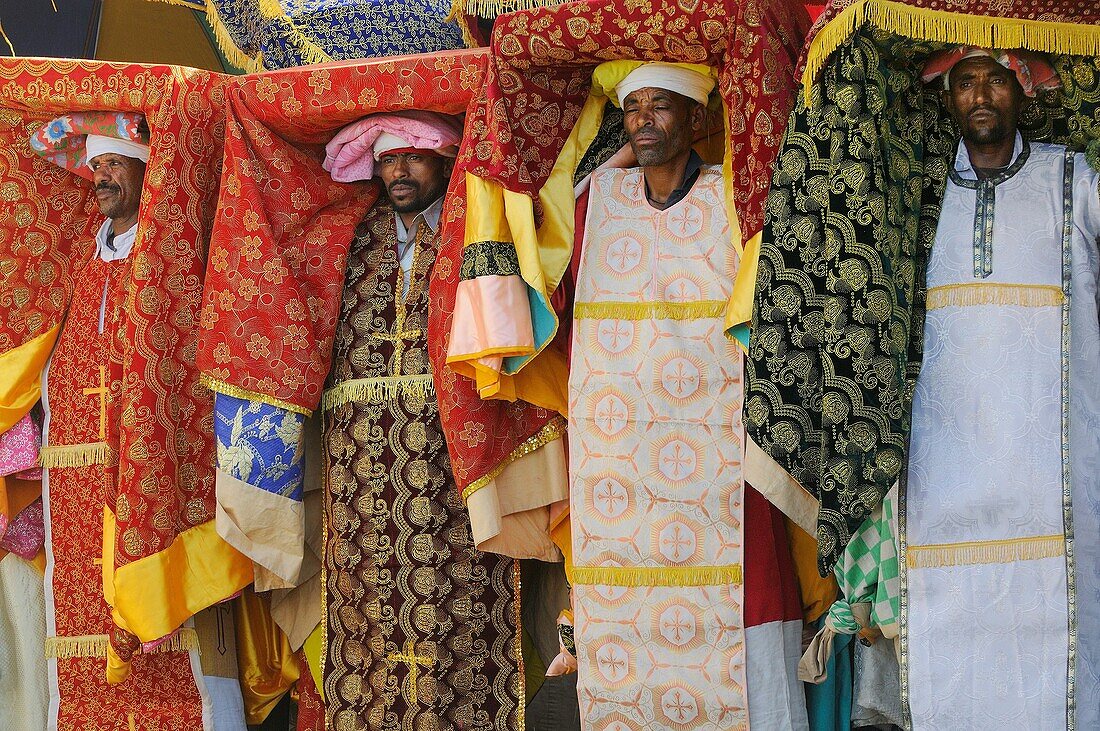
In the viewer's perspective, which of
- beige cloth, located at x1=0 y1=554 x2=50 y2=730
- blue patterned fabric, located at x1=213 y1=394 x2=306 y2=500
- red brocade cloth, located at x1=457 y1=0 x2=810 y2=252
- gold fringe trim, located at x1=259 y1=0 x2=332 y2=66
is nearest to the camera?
red brocade cloth, located at x1=457 y1=0 x2=810 y2=252

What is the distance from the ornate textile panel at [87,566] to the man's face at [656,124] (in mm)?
1887

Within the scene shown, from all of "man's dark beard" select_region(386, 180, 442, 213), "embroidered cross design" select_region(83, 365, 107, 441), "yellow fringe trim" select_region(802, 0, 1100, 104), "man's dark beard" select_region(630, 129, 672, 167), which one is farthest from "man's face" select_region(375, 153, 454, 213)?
"yellow fringe trim" select_region(802, 0, 1100, 104)

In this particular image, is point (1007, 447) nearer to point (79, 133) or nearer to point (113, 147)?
point (113, 147)

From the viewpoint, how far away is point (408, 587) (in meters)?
4.16

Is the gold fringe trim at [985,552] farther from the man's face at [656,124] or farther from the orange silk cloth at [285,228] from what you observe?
the orange silk cloth at [285,228]

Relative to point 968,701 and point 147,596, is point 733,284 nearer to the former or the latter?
point 968,701

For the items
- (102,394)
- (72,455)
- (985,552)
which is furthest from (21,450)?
(985,552)

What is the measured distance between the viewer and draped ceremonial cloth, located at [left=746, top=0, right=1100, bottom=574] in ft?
10.9

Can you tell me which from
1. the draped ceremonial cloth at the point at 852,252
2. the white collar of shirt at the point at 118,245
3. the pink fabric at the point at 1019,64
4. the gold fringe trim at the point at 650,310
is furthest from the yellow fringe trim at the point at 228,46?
the pink fabric at the point at 1019,64

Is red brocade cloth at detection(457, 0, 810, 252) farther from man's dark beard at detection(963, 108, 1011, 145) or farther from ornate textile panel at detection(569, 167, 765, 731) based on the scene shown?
man's dark beard at detection(963, 108, 1011, 145)

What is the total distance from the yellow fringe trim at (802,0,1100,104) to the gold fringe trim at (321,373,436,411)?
5.43 ft

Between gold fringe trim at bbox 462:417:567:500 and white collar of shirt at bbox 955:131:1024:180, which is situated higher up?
white collar of shirt at bbox 955:131:1024:180

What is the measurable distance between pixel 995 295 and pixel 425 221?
1.87 metres

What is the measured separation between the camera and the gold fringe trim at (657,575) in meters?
3.70
